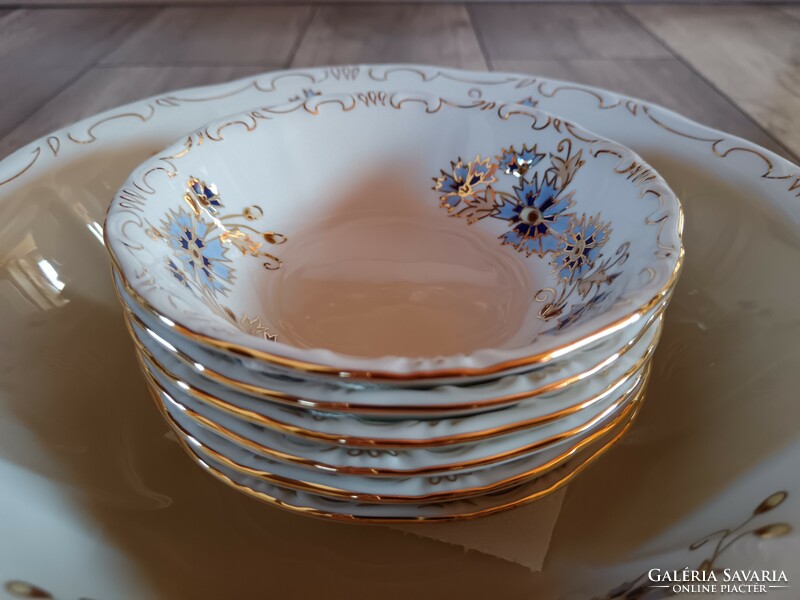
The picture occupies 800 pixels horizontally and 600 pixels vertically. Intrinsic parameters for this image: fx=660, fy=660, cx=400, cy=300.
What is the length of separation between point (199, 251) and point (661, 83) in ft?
2.47

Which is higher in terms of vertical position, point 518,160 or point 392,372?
point 518,160

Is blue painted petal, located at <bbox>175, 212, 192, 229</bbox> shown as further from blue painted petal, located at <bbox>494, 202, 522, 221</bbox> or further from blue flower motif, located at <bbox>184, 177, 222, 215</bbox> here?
blue painted petal, located at <bbox>494, 202, 522, 221</bbox>

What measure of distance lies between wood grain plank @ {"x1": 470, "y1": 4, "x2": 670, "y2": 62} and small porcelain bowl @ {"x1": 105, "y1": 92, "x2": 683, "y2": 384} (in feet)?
1.61

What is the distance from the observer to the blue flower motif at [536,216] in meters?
0.49

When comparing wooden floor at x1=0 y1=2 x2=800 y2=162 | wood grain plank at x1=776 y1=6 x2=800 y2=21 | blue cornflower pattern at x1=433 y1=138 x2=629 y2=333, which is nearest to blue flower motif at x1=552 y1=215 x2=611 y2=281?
blue cornflower pattern at x1=433 y1=138 x2=629 y2=333

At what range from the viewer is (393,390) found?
280 mm

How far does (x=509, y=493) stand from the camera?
0.35 meters

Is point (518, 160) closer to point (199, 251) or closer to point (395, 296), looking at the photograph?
point (395, 296)

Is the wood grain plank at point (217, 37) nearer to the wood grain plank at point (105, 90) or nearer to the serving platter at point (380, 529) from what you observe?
the wood grain plank at point (105, 90)

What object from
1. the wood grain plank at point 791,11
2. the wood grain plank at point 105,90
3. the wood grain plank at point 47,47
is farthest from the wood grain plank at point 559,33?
the wood grain plank at point 47,47

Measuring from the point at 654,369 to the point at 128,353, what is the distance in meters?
0.35

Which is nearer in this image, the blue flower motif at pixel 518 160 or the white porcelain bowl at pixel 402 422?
the white porcelain bowl at pixel 402 422

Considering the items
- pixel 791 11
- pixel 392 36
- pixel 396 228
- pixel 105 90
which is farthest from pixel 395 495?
pixel 791 11

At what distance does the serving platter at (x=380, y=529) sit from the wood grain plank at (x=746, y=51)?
1.20 feet
